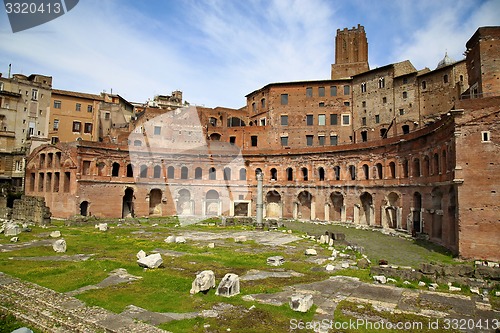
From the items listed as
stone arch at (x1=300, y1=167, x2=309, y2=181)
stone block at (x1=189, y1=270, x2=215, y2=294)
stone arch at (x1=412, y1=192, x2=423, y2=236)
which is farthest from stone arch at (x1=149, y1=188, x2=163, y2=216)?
stone block at (x1=189, y1=270, x2=215, y2=294)

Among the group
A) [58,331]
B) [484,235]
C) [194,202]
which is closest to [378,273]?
[484,235]

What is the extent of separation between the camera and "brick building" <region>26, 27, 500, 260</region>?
29.4 meters

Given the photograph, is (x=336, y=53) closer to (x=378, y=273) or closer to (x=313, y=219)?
(x=313, y=219)

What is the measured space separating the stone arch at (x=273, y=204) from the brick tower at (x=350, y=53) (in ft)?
63.9

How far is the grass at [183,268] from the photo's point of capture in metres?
10.3

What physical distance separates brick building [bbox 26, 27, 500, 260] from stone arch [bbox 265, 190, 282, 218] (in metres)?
0.14

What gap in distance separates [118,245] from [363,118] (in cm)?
3390

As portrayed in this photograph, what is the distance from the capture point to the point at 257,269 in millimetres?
16125

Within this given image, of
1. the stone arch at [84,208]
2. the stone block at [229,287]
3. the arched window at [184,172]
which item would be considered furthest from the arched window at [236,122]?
the stone block at [229,287]

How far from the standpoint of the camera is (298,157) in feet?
140

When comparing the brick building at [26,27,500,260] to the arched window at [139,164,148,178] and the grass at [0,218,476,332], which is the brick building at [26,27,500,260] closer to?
the arched window at [139,164,148,178]

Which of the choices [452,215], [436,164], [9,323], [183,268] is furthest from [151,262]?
[436,164]

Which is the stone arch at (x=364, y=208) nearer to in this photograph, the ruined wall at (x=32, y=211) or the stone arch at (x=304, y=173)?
the stone arch at (x=304, y=173)

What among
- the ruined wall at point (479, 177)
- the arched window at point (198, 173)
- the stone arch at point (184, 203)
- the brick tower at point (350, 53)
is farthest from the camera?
the brick tower at point (350, 53)
